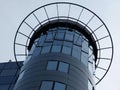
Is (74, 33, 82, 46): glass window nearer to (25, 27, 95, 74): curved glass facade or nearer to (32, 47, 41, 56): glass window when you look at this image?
(25, 27, 95, 74): curved glass facade

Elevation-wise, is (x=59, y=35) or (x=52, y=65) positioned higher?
(x=59, y=35)

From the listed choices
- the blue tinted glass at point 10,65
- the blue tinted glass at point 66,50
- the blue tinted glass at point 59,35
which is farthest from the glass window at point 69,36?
the blue tinted glass at point 10,65

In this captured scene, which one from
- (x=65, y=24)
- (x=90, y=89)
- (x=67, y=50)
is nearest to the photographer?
(x=90, y=89)

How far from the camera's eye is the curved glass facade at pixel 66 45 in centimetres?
3719

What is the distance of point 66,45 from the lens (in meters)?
38.1

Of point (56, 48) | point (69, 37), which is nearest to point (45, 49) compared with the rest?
point (56, 48)

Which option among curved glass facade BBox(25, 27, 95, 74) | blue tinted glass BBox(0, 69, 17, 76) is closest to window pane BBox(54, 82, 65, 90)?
curved glass facade BBox(25, 27, 95, 74)

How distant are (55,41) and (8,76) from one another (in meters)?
25.0

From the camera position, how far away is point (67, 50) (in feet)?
122

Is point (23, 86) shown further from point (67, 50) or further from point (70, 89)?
point (67, 50)

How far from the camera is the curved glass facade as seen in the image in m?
37.2

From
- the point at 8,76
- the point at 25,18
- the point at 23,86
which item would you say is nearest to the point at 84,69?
the point at 23,86

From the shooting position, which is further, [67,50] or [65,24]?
[65,24]

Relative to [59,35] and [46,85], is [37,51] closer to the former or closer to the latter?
[59,35]
